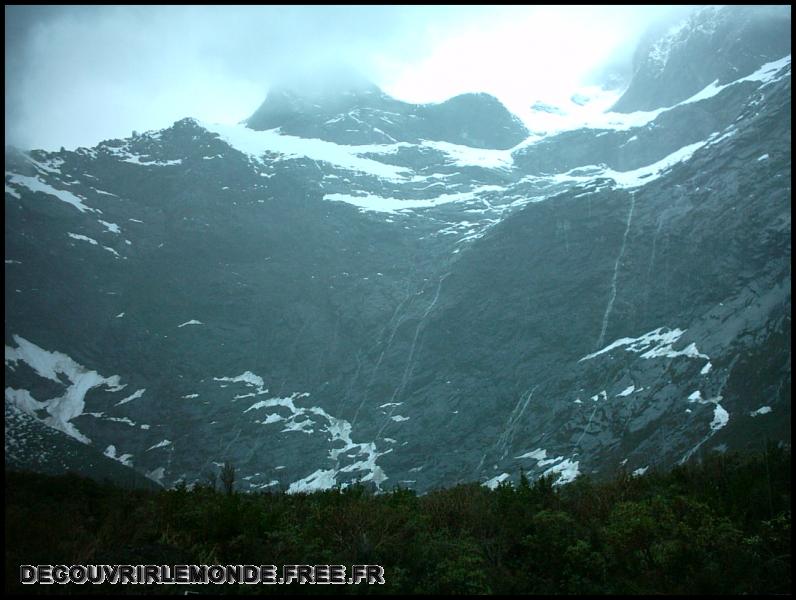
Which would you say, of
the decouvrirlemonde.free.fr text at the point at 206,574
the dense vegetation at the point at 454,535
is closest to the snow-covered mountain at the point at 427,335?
the dense vegetation at the point at 454,535

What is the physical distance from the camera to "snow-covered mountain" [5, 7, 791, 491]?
4126 inches

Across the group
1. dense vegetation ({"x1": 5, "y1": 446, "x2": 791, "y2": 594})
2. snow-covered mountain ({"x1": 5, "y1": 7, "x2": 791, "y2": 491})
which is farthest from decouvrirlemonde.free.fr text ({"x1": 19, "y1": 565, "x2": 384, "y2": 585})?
snow-covered mountain ({"x1": 5, "y1": 7, "x2": 791, "y2": 491})

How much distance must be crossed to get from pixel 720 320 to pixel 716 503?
117681mm

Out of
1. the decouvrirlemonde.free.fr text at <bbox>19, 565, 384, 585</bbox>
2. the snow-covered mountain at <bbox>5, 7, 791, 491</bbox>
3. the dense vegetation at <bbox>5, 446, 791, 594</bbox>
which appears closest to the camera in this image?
the decouvrirlemonde.free.fr text at <bbox>19, 565, 384, 585</bbox>

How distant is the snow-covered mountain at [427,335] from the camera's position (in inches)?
4126

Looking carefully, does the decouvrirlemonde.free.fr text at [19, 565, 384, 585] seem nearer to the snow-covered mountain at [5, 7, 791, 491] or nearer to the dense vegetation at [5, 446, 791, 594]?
the dense vegetation at [5, 446, 791, 594]

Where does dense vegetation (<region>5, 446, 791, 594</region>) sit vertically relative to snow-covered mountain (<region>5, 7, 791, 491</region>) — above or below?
below

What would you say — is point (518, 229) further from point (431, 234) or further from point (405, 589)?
point (405, 589)

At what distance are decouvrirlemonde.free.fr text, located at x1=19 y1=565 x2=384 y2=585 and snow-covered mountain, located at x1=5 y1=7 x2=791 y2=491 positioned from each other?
8367 cm

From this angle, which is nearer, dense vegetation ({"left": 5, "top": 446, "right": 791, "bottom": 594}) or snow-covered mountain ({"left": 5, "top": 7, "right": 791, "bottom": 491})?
dense vegetation ({"left": 5, "top": 446, "right": 791, "bottom": 594})

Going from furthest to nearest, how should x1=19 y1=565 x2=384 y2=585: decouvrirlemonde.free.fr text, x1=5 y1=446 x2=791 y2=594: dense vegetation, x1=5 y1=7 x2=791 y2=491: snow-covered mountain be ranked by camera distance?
x1=5 y1=7 x2=791 y2=491: snow-covered mountain < x1=5 y1=446 x2=791 y2=594: dense vegetation < x1=19 y1=565 x2=384 y2=585: decouvrirlemonde.free.fr text

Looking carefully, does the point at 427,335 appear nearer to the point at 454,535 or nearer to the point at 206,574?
the point at 454,535

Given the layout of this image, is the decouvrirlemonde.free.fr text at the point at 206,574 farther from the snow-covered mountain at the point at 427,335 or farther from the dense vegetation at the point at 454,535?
the snow-covered mountain at the point at 427,335

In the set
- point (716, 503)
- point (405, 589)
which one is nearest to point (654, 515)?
point (716, 503)
